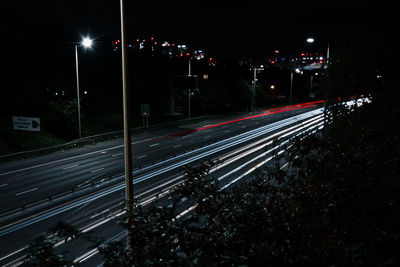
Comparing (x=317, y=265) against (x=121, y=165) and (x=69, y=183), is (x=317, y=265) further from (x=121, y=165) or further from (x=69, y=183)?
(x=121, y=165)

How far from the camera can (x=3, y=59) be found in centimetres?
3891

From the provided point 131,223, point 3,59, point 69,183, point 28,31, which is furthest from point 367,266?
point 28,31

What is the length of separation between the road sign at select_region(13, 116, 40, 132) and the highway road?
9.20 ft

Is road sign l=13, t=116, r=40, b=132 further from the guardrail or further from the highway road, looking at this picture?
the highway road

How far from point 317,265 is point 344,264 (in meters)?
0.30

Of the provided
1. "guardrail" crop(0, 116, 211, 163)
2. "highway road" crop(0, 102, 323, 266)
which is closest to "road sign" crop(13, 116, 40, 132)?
"guardrail" crop(0, 116, 211, 163)

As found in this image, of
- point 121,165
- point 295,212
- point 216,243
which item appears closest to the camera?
point 216,243

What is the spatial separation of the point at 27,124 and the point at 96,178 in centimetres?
1113

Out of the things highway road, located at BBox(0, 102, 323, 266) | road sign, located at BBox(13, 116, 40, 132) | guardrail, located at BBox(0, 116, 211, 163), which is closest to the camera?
highway road, located at BBox(0, 102, 323, 266)

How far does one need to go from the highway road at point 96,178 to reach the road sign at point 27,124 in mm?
2804

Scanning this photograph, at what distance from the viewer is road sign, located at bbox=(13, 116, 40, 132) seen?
83.2 ft

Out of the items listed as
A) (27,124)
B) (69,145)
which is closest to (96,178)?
(27,124)

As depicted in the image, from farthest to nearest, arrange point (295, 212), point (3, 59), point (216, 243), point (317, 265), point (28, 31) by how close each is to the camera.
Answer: point (28, 31)
point (3, 59)
point (295, 212)
point (216, 243)
point (317, 265)

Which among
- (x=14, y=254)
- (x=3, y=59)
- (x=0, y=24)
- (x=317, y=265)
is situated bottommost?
(x=14, y=254)
